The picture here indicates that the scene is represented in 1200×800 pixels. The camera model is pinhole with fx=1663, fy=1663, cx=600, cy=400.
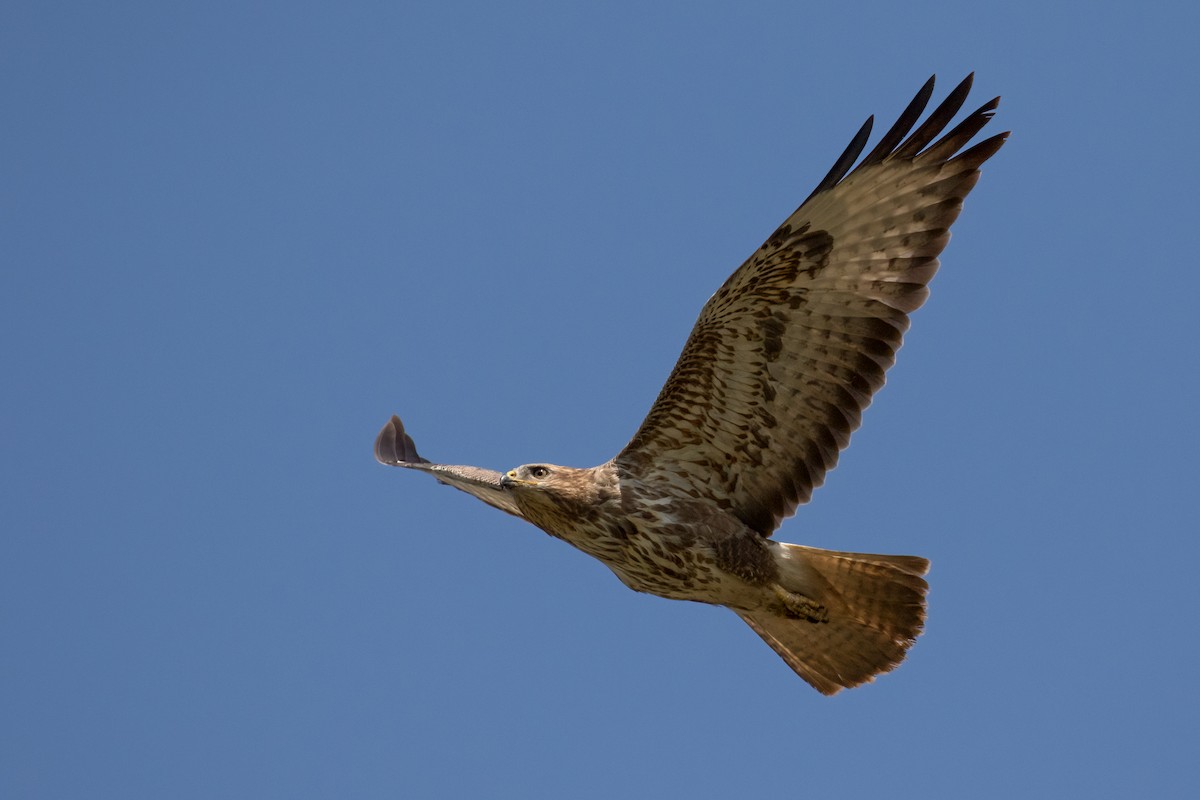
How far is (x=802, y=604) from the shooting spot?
31.0ft

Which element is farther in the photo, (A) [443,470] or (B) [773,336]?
(A) [443,470]

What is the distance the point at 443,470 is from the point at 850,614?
9.03 ft

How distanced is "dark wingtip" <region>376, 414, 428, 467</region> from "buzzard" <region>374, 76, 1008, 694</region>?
7.04 ft

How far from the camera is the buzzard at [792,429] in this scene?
888cm

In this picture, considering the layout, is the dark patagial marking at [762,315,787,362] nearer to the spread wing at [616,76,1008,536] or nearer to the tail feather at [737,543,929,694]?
the spread wing at [616,76,1008,536]

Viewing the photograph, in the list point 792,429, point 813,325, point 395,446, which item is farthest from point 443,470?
point 813,325

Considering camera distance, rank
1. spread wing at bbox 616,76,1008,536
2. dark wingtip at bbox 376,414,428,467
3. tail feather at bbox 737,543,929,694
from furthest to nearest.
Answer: dark wingtip at bbox 376,414,428,467, tail feather at bbox 737,543,929,694, spread wing at bbox 616,76,1008,536

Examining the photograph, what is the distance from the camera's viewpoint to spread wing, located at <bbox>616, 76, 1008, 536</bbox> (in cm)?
884

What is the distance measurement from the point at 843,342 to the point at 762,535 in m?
1.24

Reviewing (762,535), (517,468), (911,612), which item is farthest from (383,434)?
(911,612)

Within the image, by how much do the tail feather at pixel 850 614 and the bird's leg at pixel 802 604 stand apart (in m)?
0.02

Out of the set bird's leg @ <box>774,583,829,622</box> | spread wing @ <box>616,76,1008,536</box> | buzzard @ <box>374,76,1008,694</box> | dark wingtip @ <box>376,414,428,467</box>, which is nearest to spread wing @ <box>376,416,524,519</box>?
dark wingtip @ <box>376,414,428,467</box>

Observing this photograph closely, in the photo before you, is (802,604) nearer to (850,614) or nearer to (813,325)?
(850,614)

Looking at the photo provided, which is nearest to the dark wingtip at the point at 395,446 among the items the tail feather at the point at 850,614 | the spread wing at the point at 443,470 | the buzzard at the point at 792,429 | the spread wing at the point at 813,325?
the spread wing at the point at 443,470
